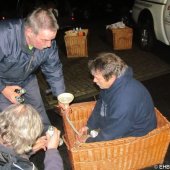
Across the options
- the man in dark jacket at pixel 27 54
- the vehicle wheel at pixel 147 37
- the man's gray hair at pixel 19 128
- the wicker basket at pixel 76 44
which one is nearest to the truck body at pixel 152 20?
the vehicle wheel at pixel 147 37

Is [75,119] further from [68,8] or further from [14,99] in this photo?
[68,8]

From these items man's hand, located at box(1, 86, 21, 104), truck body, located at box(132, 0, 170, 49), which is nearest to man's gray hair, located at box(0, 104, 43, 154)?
man's hand, located at box(1, 86, 21, 104)

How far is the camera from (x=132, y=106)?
327 centimetres

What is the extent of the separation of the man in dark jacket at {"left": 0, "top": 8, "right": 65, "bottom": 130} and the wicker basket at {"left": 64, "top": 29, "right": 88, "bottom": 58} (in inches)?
149

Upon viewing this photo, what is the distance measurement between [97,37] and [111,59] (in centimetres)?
679

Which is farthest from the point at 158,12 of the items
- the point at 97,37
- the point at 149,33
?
the point at 97,37

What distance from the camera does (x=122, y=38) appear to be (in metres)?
8.33

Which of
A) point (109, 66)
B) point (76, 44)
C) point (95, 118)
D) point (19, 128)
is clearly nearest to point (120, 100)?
point (109, 66)

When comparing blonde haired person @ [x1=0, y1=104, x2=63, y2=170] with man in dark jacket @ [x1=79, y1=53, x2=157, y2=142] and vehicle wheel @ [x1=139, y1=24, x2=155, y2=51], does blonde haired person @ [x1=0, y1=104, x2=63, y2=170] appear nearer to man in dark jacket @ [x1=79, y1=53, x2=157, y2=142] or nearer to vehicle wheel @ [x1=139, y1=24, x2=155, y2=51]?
man in dark jacket @ [x1=79, y1=53, x2=157, y2=142]

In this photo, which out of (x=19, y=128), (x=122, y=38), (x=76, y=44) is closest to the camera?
(x=19, y=128)

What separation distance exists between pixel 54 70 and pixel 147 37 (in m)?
4.57

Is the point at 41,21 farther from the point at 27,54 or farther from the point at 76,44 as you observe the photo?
the point at 76,44

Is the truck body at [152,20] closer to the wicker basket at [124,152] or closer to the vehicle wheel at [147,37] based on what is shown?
the vehicle wheel at [147,37]

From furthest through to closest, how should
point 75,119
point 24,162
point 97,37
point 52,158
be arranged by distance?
1. point 97,37
2. point 75,119
3. point 52,158
4. point 24,162
